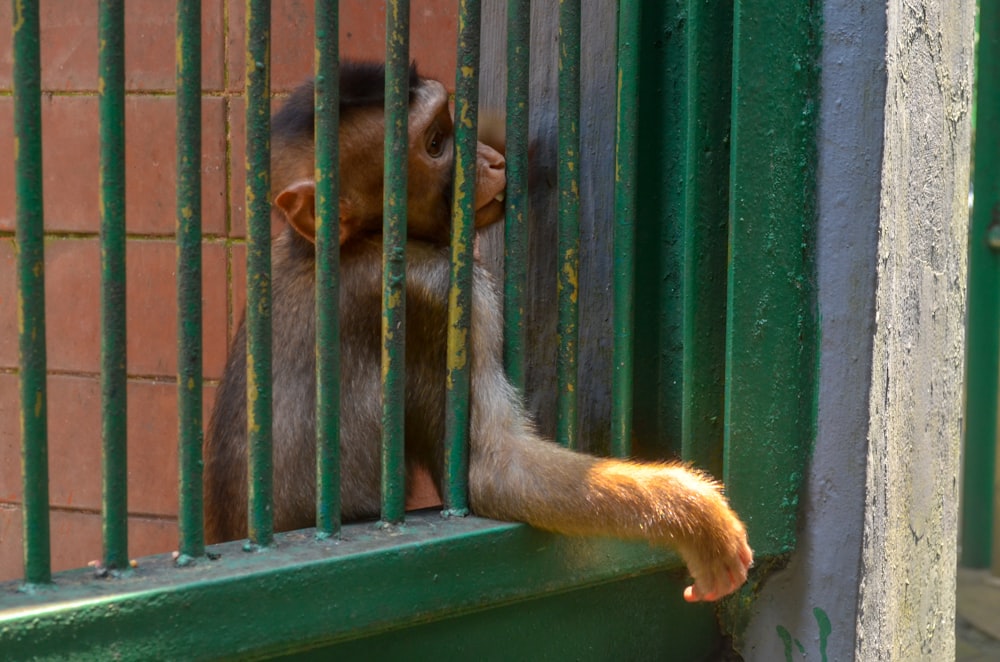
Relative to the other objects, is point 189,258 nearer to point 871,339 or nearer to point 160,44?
point 871,339

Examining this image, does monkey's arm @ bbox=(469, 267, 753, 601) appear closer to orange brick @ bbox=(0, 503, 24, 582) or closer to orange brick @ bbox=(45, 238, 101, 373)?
orange brick @ bbox=(45, 238, 101, 373)

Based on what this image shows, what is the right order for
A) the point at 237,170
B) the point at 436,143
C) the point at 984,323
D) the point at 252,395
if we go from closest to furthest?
the point at 252,395 < the point at 436,143 < the point at 237,170 < the point at 984,323

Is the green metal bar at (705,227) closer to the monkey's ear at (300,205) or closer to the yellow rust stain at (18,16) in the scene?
the monkey's ear at (300,205)

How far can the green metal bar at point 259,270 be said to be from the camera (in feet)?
5.73

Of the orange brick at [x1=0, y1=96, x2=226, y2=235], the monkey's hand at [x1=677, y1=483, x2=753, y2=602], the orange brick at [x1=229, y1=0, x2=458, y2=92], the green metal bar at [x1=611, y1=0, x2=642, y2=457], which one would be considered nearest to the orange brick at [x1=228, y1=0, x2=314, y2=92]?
the orange brick at [x1=229, y1=0, x2=458, y2=92]

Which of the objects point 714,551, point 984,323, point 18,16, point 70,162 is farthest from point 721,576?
point 984,323

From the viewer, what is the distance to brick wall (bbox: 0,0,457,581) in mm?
3523

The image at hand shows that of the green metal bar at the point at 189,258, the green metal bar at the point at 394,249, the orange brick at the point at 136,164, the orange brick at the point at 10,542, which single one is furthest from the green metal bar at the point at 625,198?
the orange brick at the point at 10,542

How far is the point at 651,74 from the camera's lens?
2443mm

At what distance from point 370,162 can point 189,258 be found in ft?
2.78

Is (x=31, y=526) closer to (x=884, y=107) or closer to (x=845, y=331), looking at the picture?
(x=845, y=331)

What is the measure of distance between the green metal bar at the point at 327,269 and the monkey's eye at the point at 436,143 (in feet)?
2.18

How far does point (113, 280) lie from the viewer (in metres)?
1.61

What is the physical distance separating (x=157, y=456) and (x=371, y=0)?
1.59m
